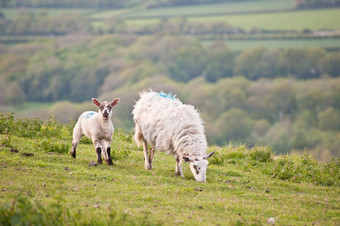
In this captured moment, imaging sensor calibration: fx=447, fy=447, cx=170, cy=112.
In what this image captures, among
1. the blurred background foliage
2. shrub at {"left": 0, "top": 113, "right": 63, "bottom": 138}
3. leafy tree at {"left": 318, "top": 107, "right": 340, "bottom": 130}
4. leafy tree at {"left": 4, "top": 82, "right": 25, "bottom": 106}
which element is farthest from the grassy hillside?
leafy tree at {"left": 4, "top": 82, "right": 25, "bottom": 106}

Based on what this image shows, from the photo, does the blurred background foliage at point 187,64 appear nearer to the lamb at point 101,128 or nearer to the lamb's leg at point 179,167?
the lamb at point 101,128

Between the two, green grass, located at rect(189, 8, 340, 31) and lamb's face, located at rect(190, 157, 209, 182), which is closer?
lamb's face, located at rect(190, 157, 209, 182)

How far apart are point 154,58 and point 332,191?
132478 mm

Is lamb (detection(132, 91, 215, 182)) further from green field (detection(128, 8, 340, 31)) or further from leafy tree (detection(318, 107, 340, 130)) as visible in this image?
green field (detection(128, 8, 340, 31))

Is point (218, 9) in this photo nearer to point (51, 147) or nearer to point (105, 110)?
point (51, 147)

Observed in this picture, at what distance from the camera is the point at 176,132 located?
12664 millimetres

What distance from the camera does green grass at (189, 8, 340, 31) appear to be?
411 feet

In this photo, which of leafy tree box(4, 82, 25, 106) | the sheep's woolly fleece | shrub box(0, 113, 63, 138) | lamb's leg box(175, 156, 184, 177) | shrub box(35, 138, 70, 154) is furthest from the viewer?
leafy tree box(4, 82, 25, 106)

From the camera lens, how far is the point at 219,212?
30.4 ft

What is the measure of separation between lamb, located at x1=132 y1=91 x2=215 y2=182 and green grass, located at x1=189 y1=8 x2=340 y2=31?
388ft

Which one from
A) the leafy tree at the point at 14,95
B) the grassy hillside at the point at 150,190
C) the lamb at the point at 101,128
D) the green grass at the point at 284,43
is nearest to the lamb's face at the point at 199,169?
the grassy hillside at the point at 150,190

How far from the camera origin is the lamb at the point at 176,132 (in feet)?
40.3

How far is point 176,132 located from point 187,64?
4986 inches

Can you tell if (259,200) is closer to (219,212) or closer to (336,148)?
(219,212)
